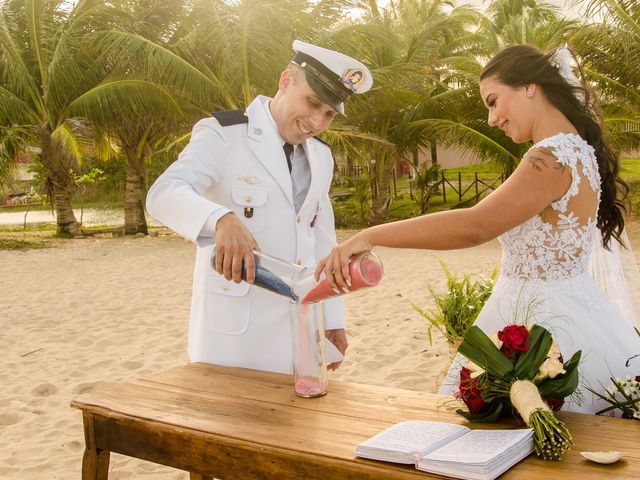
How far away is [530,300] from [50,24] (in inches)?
660

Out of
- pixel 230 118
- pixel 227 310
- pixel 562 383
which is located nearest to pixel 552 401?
pixel 562 383

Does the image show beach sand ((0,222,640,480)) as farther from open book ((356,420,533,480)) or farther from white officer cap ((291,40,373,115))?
open book ((356,420,533,480))

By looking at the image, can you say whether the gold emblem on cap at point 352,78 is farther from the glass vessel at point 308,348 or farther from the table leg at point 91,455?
the table leg at point 91,455

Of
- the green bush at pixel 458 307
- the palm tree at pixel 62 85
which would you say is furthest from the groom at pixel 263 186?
the palm tree at pixel 62 85

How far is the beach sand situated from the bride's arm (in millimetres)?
2254

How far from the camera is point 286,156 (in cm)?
268

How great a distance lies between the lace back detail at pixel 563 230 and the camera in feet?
6.83

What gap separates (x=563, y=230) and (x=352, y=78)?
0.91 meters

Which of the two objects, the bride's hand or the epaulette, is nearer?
the bride's hand

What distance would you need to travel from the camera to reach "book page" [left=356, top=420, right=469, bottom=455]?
155cm

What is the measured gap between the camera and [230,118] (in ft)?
8.59

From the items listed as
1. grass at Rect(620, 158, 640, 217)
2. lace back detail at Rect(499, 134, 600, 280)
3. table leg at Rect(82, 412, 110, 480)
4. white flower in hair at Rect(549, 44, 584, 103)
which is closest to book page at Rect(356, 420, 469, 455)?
lace back detail at Rect(499, 134, 600, 280)

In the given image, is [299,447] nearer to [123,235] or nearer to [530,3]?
[123,235]

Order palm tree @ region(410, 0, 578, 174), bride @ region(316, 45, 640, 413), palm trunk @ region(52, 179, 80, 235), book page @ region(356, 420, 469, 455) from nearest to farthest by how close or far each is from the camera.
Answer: book page @ region(356, 420, 469, 455)
bride @ region(316, 45, 640, 413)
palm tree @ region(410, 0, 578, 174)
palm trunk @ region(52, 179, 80, 235)
